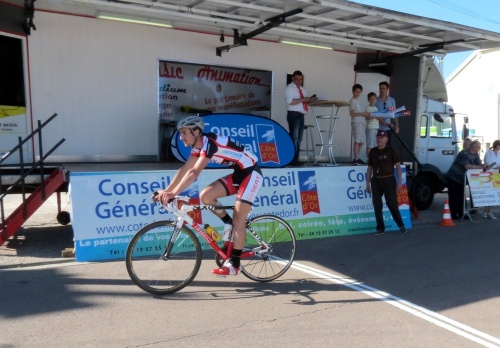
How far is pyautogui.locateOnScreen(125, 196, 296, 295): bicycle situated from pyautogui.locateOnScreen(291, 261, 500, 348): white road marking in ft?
2.68

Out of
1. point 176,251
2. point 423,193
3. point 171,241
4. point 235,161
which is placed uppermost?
point 235,161

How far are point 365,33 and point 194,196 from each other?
17.8 feet

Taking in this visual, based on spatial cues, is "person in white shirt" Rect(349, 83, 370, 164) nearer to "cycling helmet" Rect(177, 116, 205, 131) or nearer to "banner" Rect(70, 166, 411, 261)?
"banner" Rect(70, 166, 411, 261)

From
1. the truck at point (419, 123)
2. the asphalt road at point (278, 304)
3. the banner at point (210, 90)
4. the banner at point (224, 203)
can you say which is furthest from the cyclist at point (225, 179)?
the truck at point (419, 123)

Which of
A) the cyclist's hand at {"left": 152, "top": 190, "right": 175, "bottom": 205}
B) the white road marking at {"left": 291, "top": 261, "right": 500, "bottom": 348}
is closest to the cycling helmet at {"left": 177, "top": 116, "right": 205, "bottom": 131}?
the cyclist's hand at {"left": 152, "top": 190, "right": 175, "bottom": 205}

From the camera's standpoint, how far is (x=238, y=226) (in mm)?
5324

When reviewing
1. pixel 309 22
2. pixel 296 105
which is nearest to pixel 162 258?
pixel 296 105

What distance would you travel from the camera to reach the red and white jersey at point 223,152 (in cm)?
502

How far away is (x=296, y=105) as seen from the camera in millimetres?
9492

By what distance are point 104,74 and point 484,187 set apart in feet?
27.5

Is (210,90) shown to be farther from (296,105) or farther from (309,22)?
(309,22)

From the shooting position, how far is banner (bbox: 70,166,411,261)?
6.65 metres

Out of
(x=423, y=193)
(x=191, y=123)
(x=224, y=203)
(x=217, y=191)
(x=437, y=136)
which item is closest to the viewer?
(x=191, y=123)

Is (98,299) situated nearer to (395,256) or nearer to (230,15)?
(395,256)
